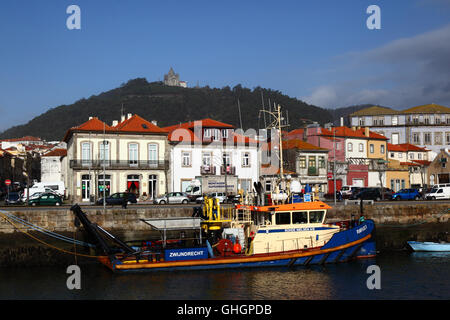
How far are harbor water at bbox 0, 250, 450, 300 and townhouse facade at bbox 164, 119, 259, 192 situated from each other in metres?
26.2

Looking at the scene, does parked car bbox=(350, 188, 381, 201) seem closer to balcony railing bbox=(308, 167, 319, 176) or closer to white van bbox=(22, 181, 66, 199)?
balcony railing bbox=(308, 167, 319, 176)

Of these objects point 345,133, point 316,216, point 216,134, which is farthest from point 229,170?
point 316,216

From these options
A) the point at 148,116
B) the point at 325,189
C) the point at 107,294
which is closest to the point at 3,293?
the point at 107,294

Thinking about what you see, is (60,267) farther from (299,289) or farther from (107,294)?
(299,289)

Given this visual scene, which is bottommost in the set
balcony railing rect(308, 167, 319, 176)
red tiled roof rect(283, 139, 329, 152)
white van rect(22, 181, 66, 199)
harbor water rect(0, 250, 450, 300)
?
harbor water rect(0, 250, 450, 300)

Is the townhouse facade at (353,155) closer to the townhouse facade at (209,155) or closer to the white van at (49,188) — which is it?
the townhouse facade at (209,155)

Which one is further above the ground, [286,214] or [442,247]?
[286,214]

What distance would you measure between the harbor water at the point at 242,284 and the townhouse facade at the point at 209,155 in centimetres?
2621

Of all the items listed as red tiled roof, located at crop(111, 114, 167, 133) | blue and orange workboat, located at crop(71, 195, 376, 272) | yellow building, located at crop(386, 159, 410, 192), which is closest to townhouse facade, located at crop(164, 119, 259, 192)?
red tiled roof, located at crop(111, 114, 167, 133)

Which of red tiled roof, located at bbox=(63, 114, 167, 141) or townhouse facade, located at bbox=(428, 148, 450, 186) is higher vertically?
red tiled roof, located at bbox=(63, 114, 167, 141)

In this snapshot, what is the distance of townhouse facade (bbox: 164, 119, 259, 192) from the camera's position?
54688 millimetres

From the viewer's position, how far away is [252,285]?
24.4m

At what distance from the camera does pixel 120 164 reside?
52.2 meters
